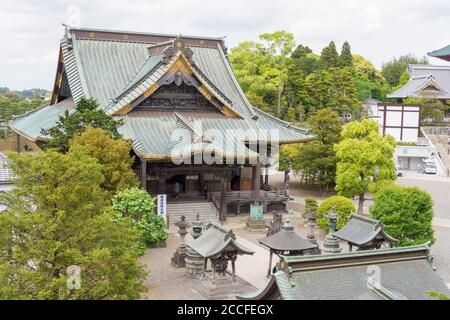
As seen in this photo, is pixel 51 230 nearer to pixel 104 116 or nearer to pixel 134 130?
pixel 104 116

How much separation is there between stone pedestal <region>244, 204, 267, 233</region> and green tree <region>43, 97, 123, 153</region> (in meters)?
7.56

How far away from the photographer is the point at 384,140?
28531mm

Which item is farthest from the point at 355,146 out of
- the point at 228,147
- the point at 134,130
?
the point at 134,130

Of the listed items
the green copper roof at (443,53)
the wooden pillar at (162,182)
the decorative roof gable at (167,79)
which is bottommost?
the wooden pillar at (162,182)

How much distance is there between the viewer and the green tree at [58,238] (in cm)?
1095

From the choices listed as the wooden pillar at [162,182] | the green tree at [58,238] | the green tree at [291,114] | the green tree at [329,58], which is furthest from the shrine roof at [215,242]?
the green tree at [329,58]

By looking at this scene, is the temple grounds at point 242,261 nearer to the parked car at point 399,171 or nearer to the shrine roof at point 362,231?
the shrine roof at point 362,231

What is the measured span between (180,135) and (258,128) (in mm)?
5282

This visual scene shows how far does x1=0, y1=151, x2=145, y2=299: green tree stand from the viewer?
10945 mm

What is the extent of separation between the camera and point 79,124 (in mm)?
24281

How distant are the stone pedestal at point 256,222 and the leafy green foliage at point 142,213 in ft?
17.0

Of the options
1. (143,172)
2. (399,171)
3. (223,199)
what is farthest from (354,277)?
(399,171)

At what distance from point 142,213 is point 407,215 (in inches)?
413

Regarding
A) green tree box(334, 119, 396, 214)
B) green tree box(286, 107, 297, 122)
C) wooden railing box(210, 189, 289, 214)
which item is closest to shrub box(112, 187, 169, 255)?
wooden railing box(210, 189, 289, 214)
